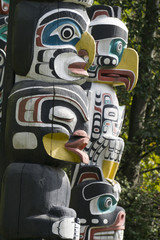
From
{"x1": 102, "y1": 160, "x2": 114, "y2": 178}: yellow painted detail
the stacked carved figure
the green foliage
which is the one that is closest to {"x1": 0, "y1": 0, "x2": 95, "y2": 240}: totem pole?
the stacked carved figure

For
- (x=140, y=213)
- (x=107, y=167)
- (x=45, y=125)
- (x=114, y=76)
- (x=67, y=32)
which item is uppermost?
(x=67, y=32)

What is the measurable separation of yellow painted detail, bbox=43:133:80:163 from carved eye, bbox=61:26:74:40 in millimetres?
887

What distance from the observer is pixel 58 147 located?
17.5ft

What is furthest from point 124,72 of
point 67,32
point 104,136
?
point 67,32

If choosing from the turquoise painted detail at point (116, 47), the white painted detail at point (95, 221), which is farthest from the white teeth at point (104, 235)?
the turquoise painted detail at point (116, 47)

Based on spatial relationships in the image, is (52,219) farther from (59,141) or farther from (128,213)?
(128,213)

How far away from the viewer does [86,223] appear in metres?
8.11

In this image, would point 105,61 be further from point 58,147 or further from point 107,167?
point 58,147

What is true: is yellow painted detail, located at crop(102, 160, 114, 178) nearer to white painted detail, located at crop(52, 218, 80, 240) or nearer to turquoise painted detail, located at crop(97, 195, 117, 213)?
turquoise painted detail, located at crop(97, 195, 117, 213)

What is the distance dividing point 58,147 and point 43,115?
30cm

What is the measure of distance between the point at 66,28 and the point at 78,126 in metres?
0.89

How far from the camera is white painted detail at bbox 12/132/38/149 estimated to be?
17.3ft

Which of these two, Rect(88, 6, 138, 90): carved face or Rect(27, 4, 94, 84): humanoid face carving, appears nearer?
Rect(27, 4, 94, 84): humanoid face carving

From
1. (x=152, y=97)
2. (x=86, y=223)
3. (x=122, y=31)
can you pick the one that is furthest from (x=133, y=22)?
(x=86, y=223)
